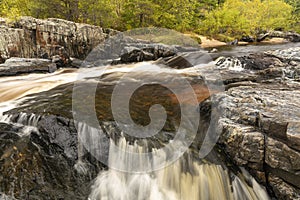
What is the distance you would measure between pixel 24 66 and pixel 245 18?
121 ft

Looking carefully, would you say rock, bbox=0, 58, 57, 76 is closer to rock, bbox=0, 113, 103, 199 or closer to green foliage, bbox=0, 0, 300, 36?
green foliage, bbox=0, 0, 300, 36

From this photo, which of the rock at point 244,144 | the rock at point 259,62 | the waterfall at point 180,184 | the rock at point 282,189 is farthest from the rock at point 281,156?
the rock at point 259,62

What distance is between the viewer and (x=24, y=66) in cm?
1095

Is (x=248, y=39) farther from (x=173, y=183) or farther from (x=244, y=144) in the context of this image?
(x=173, y=183)

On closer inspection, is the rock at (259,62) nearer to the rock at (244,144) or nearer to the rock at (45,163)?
the rock at (244,144)

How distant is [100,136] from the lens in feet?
15.2

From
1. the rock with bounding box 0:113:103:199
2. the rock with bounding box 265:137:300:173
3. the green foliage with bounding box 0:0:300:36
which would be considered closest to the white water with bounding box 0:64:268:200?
the rock with bounding box 0:113:103:199

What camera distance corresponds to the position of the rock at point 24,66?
410 inches

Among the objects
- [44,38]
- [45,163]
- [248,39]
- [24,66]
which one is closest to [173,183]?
[45,163]

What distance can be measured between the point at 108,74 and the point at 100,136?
6.84 meters

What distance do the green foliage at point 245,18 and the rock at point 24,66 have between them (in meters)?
25.9

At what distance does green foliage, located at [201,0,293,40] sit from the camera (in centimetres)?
3278

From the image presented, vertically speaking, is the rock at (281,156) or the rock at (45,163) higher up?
the rock at (281,156)

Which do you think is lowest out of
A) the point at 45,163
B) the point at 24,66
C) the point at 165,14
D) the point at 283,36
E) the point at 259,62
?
the point at 45,163
